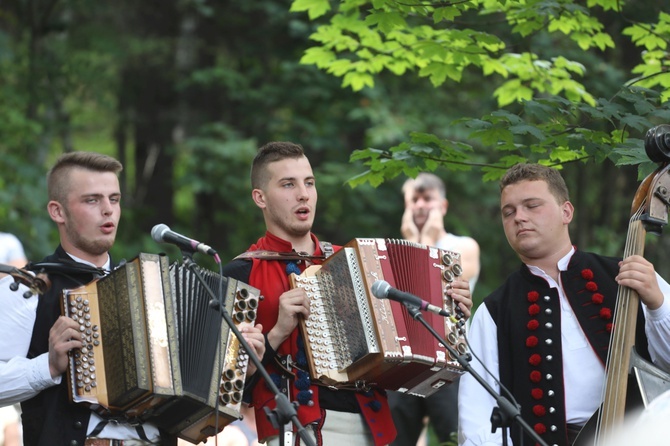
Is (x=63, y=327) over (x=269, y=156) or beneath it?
beneath

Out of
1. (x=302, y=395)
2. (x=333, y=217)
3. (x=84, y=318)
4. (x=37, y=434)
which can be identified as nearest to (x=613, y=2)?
(x=302, y=395)

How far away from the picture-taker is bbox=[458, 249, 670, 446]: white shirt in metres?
5.06

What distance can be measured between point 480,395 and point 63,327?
2.12 meters

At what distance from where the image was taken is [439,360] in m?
5.07

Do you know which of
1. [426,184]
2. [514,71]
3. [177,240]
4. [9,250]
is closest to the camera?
[177,240]

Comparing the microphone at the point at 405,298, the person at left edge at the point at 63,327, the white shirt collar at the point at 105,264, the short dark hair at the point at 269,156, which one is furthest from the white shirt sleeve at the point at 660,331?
the white shirt collar at the point at 105,264

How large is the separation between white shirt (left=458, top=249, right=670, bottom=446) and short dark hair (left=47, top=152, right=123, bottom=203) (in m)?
2.09

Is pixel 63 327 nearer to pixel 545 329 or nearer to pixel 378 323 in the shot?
pixel 378 323

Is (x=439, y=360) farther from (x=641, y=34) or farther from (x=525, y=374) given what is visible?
(x=641, y=34)

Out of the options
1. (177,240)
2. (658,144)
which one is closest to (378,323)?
(177,240)

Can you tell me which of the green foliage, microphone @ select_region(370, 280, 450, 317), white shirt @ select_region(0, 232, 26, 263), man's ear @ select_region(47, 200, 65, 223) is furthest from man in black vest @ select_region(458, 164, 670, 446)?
white shirt @ select_region(0, 232, 26, 263)

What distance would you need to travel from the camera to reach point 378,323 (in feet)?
16.5

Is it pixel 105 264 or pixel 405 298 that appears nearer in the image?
Result: pixel 405 298

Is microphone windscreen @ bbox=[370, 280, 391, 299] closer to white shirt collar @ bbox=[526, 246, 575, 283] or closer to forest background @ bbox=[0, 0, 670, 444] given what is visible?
white shirt collar @ bbox=[526, 246, 575, 283]
